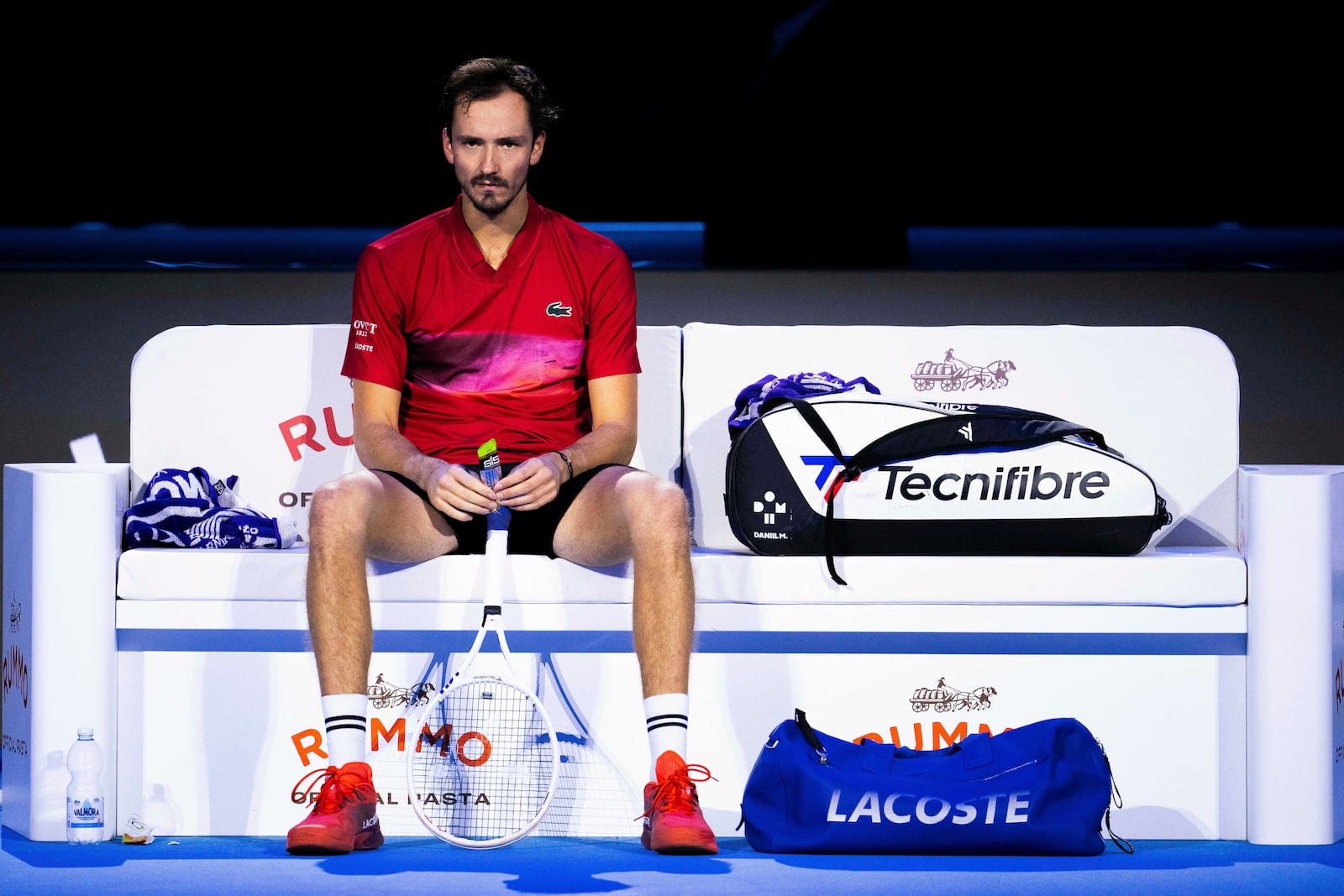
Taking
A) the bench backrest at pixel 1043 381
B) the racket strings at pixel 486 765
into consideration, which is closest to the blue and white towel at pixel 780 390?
the bench backrest at pixel 1043 381

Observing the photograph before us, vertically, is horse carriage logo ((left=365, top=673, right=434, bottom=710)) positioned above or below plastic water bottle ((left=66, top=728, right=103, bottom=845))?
above

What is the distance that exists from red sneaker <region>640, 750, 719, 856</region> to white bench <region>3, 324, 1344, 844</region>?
1.05 ft

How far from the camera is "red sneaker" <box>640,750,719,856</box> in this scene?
2699 millimetres

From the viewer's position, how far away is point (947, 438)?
10.3 ft

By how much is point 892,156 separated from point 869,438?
4018 millimetres

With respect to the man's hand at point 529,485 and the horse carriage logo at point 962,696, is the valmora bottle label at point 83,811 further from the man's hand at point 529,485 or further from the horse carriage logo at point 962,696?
the horse carriage logo at point 962,696

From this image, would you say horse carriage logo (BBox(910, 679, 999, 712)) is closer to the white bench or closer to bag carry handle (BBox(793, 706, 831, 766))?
the white bench

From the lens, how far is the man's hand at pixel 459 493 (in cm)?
290

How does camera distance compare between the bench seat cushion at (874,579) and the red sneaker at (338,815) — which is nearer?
the red sneaker at (338,815)

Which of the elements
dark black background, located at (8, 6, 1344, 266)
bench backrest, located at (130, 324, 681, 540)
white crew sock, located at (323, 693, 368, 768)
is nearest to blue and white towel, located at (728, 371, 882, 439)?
bench backrest, located at (130, 324, 681, 540)

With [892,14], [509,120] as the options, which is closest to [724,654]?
[509,120]

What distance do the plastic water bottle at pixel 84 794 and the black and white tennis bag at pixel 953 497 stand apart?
4.22 ft

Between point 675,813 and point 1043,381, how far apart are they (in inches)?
56.7

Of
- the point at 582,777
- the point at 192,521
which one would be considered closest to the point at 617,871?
the point at 582,777
